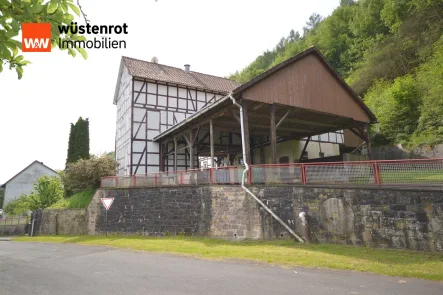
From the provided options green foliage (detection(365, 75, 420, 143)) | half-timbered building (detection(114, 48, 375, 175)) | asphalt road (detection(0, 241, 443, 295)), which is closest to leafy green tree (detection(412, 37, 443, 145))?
green foliage (detection(365, 75, 420, 143))

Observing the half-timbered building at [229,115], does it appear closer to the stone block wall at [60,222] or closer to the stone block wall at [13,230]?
the stone block wall at [60,222]

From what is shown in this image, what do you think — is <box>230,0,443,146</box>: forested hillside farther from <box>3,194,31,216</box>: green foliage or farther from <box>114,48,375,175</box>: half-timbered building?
<box>3,194,31,216</box>: green foliage

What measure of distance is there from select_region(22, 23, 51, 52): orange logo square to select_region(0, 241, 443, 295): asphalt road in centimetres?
474

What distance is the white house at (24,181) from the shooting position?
4632 cm

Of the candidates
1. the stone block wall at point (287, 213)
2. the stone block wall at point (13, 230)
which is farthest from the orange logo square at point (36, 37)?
the stone block wall at point (13, 230)

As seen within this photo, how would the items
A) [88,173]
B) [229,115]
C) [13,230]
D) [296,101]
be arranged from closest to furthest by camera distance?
[296,101]
[229,115]
[88,173]
[13,230]

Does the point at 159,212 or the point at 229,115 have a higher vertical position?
→ the point at 229,115

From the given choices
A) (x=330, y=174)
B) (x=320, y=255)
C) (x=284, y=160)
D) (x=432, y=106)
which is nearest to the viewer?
(x=320, y=255)

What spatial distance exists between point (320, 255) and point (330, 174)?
10.5 ft

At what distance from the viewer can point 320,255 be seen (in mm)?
8312

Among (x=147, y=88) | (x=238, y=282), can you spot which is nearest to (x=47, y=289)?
(x=238, y=282)

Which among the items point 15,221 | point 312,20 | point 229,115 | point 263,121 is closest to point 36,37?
point 229,115

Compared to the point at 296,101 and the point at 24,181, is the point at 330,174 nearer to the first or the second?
the point at 296,101

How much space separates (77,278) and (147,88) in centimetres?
1857
